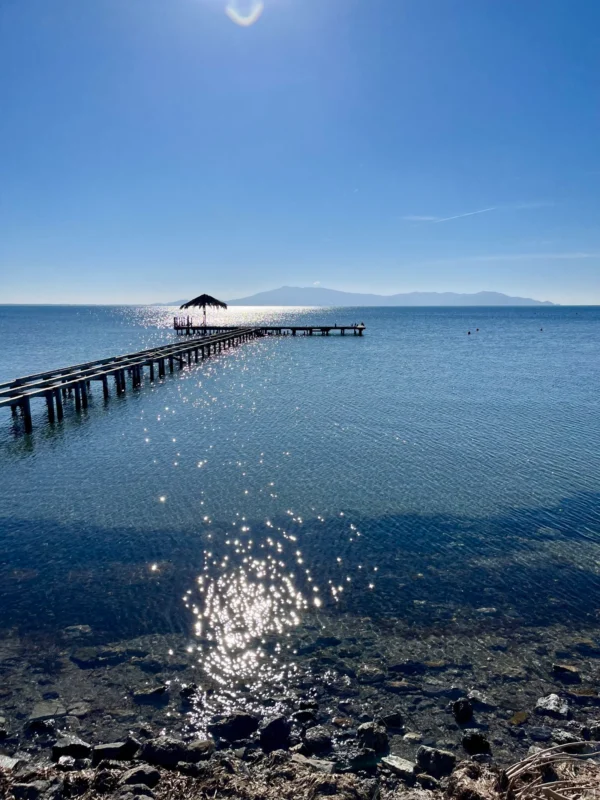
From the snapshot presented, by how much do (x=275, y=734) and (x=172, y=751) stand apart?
1.13 m

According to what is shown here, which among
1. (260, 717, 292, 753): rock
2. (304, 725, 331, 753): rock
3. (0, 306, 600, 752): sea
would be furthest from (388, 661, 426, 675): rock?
(260, 717, 292, 753): rock

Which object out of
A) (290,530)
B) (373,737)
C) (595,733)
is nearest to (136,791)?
(373,737)

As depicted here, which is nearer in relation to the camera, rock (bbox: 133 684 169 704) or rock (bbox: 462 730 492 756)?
rock (bbox: 462 730 492 756)

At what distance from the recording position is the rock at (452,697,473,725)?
6207mm

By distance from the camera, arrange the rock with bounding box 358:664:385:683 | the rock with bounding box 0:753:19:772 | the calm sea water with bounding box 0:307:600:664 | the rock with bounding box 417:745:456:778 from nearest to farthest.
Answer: the rock with bounding box 0:753:19:772 → the rock with bounding box 417:745:456:778 → the rock with bounding box 358:664:385:683 → the calm sea water with bounding box 0:307:600:664

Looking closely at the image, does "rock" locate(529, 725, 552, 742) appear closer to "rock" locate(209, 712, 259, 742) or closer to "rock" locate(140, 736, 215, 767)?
"rock" locate(209, 712, 259, 742)

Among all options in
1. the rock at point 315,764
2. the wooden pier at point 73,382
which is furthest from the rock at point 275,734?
the wooden pier at point 73,382

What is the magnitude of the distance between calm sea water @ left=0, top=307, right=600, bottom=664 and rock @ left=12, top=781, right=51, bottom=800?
291cm

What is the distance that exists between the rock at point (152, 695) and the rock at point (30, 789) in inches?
61.5

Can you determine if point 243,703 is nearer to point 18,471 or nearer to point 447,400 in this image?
point 18,471

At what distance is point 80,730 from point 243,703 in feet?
6.16

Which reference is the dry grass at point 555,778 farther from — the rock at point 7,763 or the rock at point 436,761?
the rock at point 7,763

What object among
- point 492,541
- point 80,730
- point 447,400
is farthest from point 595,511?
point 447,400

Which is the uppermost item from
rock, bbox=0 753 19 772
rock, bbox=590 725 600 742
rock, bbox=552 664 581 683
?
rock, bbox=0 753 19 772
